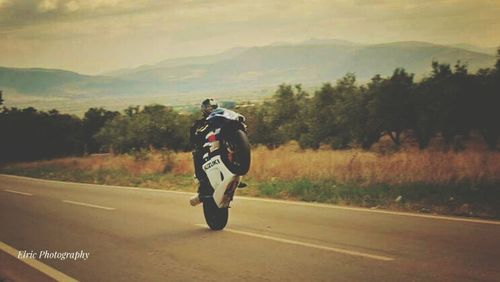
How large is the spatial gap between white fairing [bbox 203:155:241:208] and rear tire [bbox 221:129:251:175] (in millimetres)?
94

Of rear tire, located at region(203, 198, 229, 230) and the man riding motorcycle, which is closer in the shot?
the man riding motorcycle

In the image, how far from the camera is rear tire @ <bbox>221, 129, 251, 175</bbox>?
815 centimetres

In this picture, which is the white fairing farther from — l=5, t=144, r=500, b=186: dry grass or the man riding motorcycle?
l=5, t=144, r=500, b=186: dry grass

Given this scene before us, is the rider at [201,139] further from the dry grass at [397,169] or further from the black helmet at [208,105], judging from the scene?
the dry grass at [397,169]

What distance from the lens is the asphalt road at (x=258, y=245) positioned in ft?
19.5

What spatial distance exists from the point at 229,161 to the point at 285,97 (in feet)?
150

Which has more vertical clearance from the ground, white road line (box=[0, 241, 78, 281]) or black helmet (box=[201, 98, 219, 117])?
black helmet (box=[201, 98, 219, 117])

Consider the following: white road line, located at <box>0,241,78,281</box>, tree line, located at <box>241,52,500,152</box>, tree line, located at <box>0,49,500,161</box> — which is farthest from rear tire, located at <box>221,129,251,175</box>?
tree line, located at <box>241,52,500,152</box>

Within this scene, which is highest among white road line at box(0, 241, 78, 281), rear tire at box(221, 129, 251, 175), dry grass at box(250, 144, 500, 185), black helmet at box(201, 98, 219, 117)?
black helmet at box(201, 98, 219, 117)

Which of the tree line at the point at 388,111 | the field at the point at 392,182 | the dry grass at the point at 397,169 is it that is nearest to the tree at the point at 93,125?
the tree line at the point at 388,111

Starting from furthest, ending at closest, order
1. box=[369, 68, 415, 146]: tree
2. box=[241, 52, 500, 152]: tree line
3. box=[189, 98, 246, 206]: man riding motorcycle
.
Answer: box=[369, 68, 415, 146]: tree
box=[241, 52, 500, 152]: tree line
box=[189, 98, 246, 206]: man riding motorcycle

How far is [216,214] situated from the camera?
8.91 m

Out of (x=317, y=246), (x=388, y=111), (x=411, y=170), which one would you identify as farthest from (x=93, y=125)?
(x=317, y=246)

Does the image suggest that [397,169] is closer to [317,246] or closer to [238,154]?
[238,154]
